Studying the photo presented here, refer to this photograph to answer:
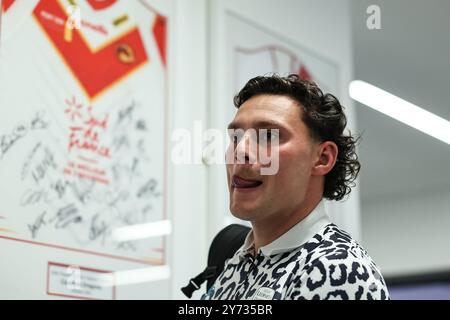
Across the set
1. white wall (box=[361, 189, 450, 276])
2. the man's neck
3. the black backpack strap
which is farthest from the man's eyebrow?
white wall (box=[361, 189, 450, 276])

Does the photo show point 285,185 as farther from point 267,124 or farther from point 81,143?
point 81,143

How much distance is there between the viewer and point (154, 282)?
6.95 feet

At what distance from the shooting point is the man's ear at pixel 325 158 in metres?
1.39

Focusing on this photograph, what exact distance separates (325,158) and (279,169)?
0.34ft

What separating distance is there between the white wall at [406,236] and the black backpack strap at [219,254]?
96.9 inches

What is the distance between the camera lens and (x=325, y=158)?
1.40m

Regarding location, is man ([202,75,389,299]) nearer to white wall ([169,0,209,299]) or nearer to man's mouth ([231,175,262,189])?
man's mouth ([231,175,262,189])

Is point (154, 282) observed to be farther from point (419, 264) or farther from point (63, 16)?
point (419, 264)

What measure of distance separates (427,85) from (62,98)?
3.77ft

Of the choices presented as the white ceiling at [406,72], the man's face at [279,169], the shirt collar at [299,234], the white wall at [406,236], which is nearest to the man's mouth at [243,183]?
the man's face at [279,169]

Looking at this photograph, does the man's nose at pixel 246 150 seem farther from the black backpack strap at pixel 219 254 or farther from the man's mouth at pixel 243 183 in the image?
the black backpack strap at pixel 219 254

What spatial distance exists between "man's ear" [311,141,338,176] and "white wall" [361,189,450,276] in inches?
103

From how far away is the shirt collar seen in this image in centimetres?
130
